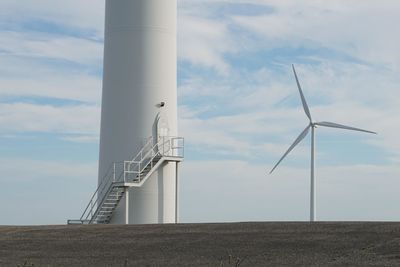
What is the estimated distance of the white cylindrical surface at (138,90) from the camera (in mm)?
35406

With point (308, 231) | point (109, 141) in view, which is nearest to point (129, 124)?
point (109, 141)

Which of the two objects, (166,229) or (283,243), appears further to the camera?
(166,229)

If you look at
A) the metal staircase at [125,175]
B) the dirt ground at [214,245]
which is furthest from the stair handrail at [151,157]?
the dirt ground at [214,245]

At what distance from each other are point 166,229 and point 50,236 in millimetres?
3649

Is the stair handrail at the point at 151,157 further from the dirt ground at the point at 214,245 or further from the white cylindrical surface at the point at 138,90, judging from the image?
the dirt ground at the point at 214,245

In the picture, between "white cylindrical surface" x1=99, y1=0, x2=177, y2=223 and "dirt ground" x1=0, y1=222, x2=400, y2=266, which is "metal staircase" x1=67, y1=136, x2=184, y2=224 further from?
"dirt ground" x1=0, y1=222, x2=400, y2=266

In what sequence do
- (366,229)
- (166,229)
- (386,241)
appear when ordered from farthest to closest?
(166,229) → (366,229) → (386,241)

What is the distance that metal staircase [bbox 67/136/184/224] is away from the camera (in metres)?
35.4

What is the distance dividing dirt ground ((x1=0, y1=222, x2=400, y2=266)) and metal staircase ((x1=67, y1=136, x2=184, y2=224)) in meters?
10.5

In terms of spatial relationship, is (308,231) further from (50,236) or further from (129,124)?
(129,124)

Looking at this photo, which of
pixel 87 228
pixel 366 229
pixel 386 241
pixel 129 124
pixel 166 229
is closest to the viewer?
pixel 386 241

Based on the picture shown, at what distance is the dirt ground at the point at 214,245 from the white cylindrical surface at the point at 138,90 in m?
10.7

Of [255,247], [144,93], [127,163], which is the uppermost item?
[144,93]

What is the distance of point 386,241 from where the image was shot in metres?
19.0
